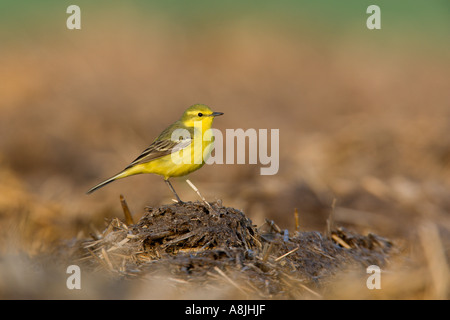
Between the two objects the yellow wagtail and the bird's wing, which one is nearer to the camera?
the yellow wagtail

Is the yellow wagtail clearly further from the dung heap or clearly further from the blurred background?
the dung heap

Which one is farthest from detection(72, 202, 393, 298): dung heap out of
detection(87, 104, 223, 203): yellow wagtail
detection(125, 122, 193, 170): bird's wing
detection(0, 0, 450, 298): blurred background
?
detection(125, 122, 193, 170): bird's wing

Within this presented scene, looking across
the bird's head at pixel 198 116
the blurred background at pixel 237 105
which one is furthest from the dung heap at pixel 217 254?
the bird's head at pixel 198 116

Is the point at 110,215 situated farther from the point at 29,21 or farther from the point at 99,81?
the point at 29,21

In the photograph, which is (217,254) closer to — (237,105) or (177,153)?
(177,153)

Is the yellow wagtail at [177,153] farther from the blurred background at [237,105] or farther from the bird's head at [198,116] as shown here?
the blurred background at [237,105]

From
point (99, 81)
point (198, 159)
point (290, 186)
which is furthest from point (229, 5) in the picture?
point (198, 159)
